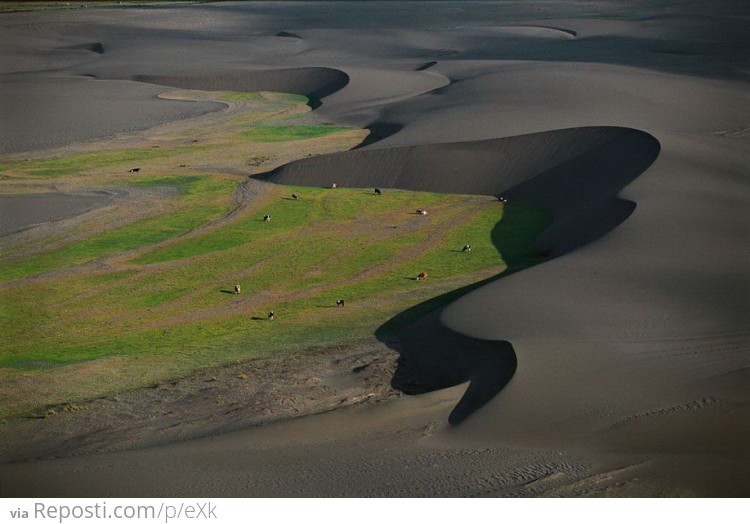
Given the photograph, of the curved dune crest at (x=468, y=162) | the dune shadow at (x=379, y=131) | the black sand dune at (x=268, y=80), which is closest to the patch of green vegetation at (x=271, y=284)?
the curved dune crest at (x=468, y=162)

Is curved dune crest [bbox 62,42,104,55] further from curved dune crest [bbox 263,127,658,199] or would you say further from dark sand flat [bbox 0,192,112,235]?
dark sand flat [bbox 0,192,112,235]

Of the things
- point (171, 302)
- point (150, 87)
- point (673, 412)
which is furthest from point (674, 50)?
point (673, 412)

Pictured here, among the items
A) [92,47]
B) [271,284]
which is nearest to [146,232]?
[271,284]

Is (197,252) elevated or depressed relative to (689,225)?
depressed

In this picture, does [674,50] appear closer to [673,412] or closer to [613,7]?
[613,7]

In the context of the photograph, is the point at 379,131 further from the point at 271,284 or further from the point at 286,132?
the point at 271,284

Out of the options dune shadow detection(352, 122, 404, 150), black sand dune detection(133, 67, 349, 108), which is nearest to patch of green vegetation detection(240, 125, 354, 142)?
dune shadow detection(352, 122, 404, 150)

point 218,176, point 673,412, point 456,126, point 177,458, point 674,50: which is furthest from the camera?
point 674,50

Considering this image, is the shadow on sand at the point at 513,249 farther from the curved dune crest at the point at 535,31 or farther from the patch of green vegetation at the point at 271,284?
the curved dune crest at the point at 535,31
